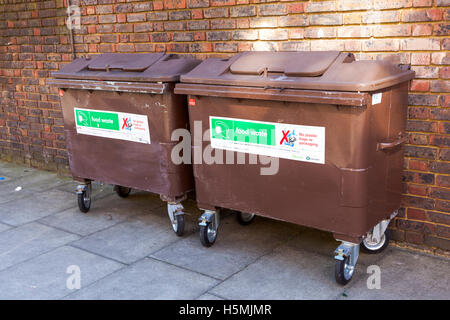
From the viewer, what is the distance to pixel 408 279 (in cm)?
345

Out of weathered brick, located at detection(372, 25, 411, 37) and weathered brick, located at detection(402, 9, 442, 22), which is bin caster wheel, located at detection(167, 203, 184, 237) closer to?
weathered brick, located at detection(372, 25, 411, 37)

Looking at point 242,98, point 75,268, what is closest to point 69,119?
point 75,268

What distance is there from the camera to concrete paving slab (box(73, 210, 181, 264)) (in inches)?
158

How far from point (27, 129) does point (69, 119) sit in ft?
7.29

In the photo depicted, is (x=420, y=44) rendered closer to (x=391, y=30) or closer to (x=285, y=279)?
(x=391, y=30)

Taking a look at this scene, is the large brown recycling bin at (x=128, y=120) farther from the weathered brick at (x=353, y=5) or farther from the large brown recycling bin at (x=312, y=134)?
the weathered brick at (x=353, y=5)

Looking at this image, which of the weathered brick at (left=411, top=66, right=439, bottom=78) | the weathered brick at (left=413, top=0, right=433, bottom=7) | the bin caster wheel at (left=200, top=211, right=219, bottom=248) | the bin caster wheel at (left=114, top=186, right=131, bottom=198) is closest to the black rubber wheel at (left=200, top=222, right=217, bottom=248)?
the bin caster wheel at (left=200, top=211, right=219, bottom=248)

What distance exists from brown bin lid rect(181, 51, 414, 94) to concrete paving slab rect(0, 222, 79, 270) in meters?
1.77

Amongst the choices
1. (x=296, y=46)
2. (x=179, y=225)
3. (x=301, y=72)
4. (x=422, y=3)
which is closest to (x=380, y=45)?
(x=422, y=3)

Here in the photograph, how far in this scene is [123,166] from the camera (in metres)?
4.36

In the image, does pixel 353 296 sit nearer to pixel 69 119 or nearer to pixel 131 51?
pixel 69 119

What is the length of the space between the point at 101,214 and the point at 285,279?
210 cm

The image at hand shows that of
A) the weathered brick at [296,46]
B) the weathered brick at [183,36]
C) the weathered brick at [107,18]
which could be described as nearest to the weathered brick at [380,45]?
the weathered brick at [296,46]

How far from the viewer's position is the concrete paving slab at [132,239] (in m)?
4.01
